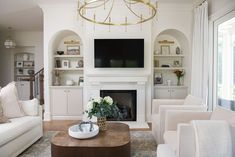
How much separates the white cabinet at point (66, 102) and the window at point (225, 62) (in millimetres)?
3321

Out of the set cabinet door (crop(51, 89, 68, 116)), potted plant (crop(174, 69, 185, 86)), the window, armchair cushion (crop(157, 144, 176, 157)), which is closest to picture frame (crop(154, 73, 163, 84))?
potted plant (crop(174, 69, 185, 86))

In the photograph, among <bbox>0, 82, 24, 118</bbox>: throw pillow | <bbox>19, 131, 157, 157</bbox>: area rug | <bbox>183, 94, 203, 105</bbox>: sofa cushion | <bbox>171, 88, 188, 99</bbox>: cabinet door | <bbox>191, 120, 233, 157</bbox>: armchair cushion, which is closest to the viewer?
<bbox>191, 120, 233, 157</bbox>: armchair cushion

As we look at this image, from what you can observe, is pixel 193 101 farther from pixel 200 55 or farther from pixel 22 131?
pixel 22 131

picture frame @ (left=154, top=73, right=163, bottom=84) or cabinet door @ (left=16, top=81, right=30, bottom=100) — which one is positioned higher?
picture frame @ (left=154, top=73, right=163, bottom=84)

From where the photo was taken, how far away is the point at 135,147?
3592 mm

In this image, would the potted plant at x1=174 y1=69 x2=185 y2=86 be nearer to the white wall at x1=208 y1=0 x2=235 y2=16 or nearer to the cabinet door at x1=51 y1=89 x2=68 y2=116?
the white wall at x1=208 y1=0 x2=235 y2=16

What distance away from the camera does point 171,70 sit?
19.6 feet

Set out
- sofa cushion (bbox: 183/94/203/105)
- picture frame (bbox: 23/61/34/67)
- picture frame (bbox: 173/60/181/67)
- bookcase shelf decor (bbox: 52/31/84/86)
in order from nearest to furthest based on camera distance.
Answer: sofa cushion (bbox: 183/94/203/105), picture frame (bbox: 173/60/181/67), bookcase shelf decor (bbox: 52/31/84/86), picture frame (bbox: 23/61/34/67)

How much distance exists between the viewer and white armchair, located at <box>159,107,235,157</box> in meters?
2.13

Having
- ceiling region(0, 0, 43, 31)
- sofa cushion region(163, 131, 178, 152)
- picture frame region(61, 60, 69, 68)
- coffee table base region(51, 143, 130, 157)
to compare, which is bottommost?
coffee table base region(51, 143, 130, 157)

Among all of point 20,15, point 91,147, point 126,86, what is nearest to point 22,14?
point 20,15

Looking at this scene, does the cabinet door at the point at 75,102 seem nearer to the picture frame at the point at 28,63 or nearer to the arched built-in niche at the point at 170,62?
the arched built-in niche at the point at 170,62

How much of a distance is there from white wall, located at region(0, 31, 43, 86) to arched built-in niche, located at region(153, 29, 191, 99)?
4.75 m

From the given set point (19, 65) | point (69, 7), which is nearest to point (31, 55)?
point (19, 65)
